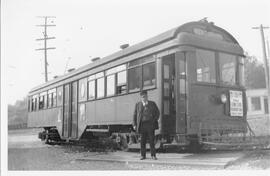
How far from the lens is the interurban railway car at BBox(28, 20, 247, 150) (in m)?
7.82

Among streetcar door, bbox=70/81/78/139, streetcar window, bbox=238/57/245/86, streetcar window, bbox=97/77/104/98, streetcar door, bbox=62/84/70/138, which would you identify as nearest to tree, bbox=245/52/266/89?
streetcar window, bbox=238/57/245/86

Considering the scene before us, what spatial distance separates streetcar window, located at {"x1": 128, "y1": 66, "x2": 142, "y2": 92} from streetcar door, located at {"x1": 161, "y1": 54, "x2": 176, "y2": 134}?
0.79m

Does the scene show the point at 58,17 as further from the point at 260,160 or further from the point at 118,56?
the point at 260,160

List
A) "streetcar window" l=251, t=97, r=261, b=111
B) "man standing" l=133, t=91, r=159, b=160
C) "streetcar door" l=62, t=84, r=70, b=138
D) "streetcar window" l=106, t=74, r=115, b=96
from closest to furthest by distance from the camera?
"man standing" l=133, t=91, r=159, b=160 → "streetcar window" l=106, t=74, r=115, b=96 → "streetcar window" l=251, t=97, r=261, b=111 → "streetcar door" l=62, t=84, r=70, b=138

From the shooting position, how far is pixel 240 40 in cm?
900

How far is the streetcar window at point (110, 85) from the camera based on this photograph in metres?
9.62

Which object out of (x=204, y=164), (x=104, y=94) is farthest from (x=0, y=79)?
(x=204, y=164)

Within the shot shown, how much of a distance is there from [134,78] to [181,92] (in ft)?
4.79

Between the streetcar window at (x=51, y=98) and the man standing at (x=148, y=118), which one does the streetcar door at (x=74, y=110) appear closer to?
the streetcar window at (x=51, y=98)

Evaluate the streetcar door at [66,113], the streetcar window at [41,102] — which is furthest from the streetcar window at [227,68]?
the streetcar window at [41,102]

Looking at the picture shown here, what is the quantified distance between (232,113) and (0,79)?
5.62 metres

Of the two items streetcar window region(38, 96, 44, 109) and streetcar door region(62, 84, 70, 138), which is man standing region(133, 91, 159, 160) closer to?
streetcar door region(62, 84, 70, 138)

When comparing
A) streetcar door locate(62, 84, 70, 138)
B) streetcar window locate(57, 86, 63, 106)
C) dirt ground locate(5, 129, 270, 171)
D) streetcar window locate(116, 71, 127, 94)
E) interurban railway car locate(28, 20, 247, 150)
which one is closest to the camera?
dirt ground locate(5, 129, 270, 171)

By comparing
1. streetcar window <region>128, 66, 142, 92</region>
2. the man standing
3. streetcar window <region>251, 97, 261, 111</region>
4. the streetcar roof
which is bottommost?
the man standing
